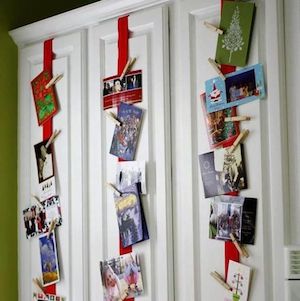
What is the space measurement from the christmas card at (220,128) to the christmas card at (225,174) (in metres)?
0.03

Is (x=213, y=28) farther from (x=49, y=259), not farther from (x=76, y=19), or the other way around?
(x=49, y=259)

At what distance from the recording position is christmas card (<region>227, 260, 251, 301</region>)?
1.34 m

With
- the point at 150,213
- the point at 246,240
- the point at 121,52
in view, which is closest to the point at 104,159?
the point at 150,213

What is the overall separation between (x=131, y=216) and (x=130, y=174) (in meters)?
0.14

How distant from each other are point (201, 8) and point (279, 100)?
405 millimetres

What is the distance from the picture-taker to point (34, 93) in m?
1.92

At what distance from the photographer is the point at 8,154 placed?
6.38 ft

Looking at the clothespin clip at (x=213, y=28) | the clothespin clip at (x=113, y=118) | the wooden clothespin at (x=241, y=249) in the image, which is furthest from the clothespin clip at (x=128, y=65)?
the wooden clothespin at (x=241, y=249)

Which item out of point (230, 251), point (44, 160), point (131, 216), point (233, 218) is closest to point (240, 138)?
point (233, 218)

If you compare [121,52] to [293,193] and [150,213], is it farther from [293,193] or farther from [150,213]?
[293,193]

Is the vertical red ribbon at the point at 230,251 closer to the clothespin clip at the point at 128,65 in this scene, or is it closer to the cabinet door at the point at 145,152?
the cabinet door at the point at 145,152

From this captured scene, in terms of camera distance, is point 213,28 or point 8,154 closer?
point 213,28

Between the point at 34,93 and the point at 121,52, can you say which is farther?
the point at 34,93

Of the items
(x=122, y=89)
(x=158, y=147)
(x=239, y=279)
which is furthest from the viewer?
(x=122, y=89)
